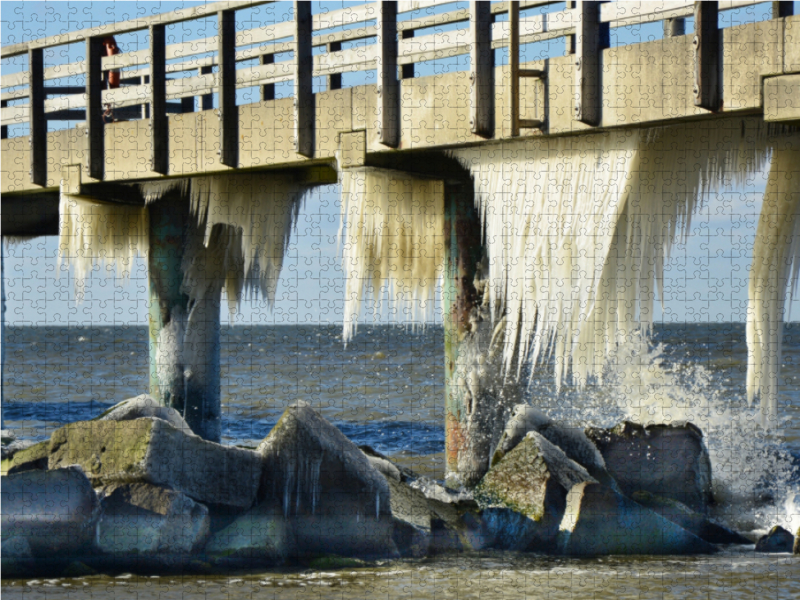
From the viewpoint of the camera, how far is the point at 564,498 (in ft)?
29.9

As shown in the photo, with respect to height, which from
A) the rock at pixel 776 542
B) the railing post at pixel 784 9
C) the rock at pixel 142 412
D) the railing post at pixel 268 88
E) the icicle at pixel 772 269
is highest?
the railing post at pixel 268 88

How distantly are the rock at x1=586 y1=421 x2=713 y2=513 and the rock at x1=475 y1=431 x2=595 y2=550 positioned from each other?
3.38 ft

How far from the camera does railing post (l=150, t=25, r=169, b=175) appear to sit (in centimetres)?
1083

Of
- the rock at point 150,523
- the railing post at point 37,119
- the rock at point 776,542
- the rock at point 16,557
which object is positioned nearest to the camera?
the rock at point 16,557

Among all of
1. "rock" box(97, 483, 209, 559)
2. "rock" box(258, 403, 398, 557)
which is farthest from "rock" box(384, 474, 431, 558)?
"rock" box(97, 483, 209, 559)

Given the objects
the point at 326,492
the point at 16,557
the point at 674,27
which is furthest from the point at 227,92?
the point at 16,557

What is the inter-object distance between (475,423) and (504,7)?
3.94m

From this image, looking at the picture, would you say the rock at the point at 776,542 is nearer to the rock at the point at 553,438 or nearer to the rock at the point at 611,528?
the rock at the point at 611,528

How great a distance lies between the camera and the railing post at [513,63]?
26.7 feet

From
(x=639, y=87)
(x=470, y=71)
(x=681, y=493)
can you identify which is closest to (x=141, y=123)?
(x=470, y=71)

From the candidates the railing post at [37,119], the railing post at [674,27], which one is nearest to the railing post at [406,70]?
the railing post at [674,27]

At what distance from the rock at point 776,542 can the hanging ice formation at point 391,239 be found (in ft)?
12.5

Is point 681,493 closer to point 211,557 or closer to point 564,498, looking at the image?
point 564,498

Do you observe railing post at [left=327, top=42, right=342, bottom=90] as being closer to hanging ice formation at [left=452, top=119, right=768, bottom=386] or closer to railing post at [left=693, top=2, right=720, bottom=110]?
hanging ice formation at [left=452, top=119, right=768, bottom=386]
